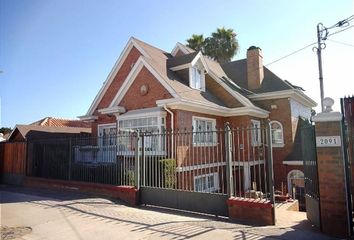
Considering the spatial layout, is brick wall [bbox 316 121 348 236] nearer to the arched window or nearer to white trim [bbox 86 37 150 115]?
the arched window

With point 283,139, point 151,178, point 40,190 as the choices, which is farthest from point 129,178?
point 283,139

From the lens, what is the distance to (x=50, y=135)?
2089 cm

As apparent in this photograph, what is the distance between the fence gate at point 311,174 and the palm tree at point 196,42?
26.2 metres

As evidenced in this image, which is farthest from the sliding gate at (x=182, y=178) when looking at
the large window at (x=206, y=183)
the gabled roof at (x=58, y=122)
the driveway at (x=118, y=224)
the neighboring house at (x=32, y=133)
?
the gabled roof at (x=58, y=122)

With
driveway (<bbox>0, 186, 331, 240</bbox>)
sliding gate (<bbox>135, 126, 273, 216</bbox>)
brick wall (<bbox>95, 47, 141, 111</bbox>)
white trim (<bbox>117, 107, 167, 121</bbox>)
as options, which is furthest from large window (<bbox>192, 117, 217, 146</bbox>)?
brick wall (<bbox>95, 47, 141, 111</bbox>)

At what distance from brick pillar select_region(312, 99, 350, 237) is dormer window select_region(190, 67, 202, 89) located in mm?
10975

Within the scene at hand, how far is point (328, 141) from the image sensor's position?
20.2 ft

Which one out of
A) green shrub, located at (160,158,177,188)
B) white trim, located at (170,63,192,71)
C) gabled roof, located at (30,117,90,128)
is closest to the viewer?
green shrub, located at (160,158,177,188)

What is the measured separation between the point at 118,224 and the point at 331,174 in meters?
4.93

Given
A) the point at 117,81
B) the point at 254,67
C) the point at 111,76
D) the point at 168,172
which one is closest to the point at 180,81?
the point at 117,81

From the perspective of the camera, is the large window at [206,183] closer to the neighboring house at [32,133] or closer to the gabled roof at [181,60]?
the gabled roof at [181,60]

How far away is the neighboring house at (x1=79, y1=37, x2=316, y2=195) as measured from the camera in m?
14.6

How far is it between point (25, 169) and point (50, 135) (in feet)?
21.8

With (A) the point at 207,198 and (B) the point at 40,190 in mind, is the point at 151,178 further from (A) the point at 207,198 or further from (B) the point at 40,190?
(B) the point at 40,190
